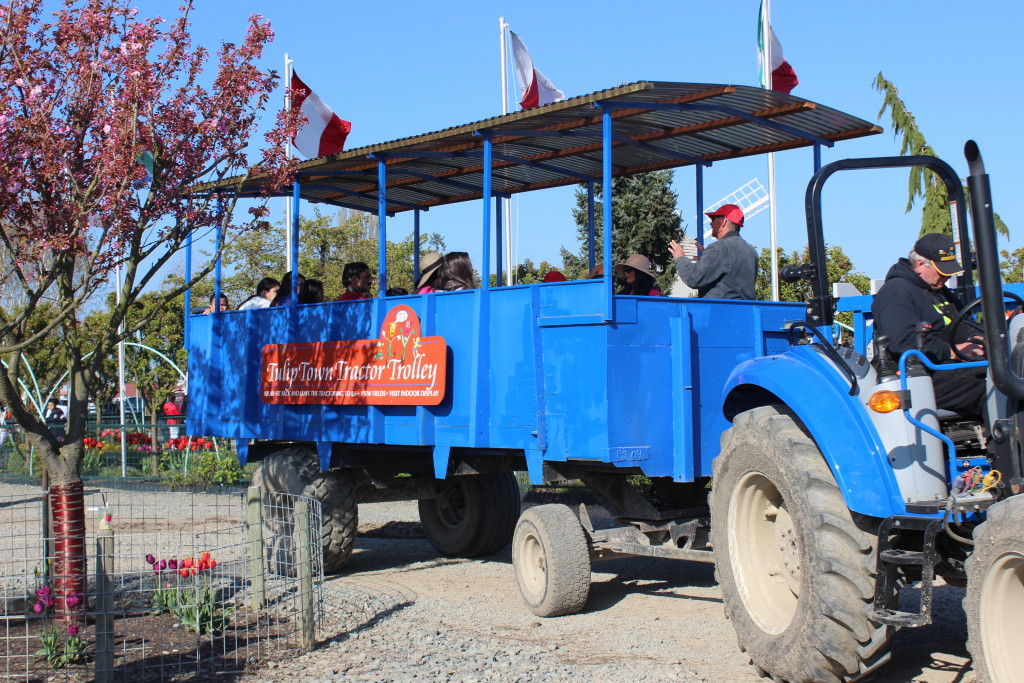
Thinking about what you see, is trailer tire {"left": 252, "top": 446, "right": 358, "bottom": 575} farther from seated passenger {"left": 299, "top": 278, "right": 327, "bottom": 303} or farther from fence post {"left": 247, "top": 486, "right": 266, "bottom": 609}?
seated passenger {"left": 299, "top": 278, "right": 327, "bottom": 303}

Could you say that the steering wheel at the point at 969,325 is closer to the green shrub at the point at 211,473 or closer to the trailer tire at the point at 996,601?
the trailer tire at the point at 996,601

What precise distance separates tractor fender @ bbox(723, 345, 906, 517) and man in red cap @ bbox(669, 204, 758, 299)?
5.10 ft

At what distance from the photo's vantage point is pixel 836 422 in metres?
4.88

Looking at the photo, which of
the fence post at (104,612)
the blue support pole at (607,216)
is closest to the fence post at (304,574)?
the fence post at (104,612)

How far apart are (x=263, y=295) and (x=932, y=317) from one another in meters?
7.26

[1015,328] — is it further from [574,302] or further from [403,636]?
[403,636]

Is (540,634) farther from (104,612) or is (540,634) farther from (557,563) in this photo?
(104,612)

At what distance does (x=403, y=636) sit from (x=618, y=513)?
1583 millimetres

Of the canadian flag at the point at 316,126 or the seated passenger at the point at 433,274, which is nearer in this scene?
the seated passenger at the point at 433,274

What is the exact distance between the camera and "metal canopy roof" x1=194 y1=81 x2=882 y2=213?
23.2 ft

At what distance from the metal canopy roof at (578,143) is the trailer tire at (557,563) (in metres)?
2.65

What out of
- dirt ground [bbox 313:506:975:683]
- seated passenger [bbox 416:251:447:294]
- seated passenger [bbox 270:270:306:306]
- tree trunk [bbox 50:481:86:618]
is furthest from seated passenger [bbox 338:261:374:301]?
tree trunk [bbox 50:481:86:618]

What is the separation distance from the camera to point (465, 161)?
953 cm

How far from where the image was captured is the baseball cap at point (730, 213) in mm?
7406
